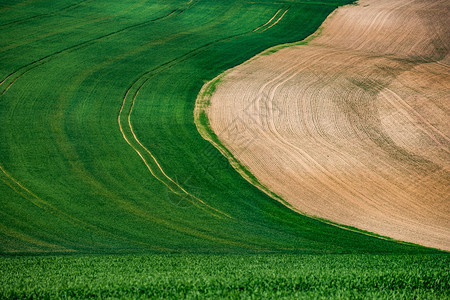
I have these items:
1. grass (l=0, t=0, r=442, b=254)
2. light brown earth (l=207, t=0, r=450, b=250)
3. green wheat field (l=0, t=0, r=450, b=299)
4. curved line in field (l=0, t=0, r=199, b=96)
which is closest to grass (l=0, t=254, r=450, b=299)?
green wheat field (l=0, t=0, r=450, b=299)

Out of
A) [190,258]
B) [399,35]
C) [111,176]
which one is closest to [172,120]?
[111,176]

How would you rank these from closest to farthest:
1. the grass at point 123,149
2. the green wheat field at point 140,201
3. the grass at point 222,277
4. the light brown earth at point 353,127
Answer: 1. the grass at point 222,277
2. the green wheat field at point 140,201
3. the grass at point 123,149
4. the light brown earth at point 353,127

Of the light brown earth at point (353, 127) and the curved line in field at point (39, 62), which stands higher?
the curved line in field at point (39, 62)

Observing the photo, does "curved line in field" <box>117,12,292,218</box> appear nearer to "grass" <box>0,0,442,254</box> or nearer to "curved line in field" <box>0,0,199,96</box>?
"grass" <box>0,0,442,254</box>

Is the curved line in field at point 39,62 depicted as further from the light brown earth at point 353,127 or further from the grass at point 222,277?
the grass at point 222,277

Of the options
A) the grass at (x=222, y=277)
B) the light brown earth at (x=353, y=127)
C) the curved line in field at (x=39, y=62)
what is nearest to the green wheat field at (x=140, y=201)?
the grass at (x=222, y=277)

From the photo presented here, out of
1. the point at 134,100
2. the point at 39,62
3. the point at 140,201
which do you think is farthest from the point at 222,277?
the point at 39,62
